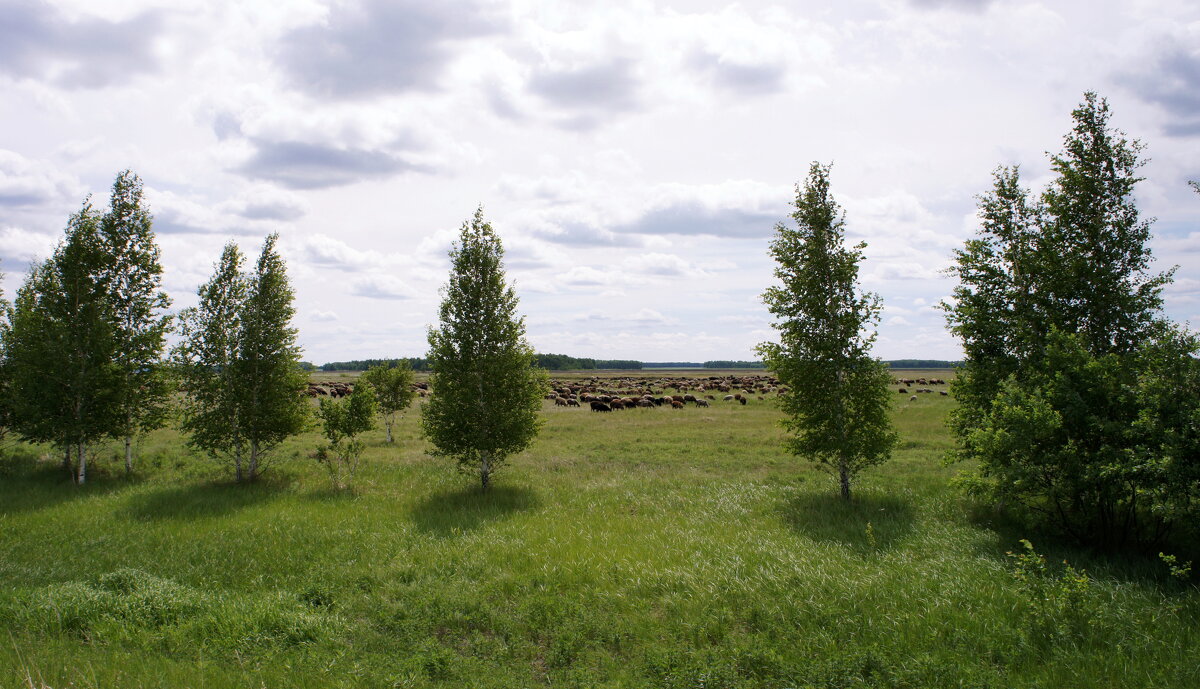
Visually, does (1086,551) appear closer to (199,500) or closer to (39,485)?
(199,500)

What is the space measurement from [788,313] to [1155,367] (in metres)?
8.43

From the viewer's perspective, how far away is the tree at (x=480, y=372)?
Result: 18.6 meters

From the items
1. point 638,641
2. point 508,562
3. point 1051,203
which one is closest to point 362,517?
point 508,562

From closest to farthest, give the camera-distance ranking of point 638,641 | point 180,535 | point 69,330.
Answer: point 638,641
point 180,535
point 69,330

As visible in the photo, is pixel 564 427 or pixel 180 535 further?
pixel 564 427

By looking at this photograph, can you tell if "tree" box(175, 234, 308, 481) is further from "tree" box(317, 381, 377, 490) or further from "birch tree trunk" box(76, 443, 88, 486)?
"birch tree trunk" box(76, 443, 88, 486)

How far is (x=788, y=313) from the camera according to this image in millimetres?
17516

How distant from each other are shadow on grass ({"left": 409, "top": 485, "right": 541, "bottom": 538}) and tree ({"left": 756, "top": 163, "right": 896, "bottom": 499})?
8.33 metres

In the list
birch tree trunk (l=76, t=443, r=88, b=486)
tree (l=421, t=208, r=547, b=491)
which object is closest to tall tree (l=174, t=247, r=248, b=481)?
birch tree trunk (l=76, t=443, r=88, b=486)

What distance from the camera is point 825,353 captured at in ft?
55.6

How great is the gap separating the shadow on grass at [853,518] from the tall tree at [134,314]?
2213cm

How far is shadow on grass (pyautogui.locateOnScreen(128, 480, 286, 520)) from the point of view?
50.2 feet

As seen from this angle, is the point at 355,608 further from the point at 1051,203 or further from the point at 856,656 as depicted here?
the point at 1051,203

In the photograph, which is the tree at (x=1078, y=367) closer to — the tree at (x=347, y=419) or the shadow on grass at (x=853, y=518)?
the shadow on grass at (x=853, y=518)
